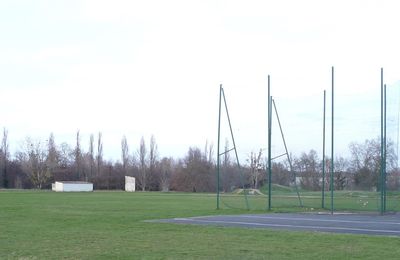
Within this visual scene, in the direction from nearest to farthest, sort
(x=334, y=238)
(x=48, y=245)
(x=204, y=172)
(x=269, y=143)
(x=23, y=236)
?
(x=48, y=245) → (x=334, y=238) → (x=23, y=236) → (x=269, y=143) → (x=204, y=172)

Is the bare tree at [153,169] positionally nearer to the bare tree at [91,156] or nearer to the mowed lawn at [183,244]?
the bare tree at [91,156]

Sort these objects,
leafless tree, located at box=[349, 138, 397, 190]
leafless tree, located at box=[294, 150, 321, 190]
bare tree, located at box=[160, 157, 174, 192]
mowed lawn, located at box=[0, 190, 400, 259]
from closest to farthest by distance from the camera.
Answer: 1. mowed lawn, located at box=[0, 190, 400, 259]
2. leafless tree, located at box=[349, 138, 397, 190]
3. leafless tree, located at box=[294, 150, 321, 190]
4. bare tree, located at box=[160, 157, 174, 192]

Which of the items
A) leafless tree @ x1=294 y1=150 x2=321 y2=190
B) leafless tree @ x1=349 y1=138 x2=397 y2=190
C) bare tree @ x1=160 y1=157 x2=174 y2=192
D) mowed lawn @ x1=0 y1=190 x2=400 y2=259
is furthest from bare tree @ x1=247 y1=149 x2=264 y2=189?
bare tree @ x1=160 y1=157 x2=174 y2=192

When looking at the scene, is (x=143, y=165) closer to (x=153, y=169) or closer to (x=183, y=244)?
(x=153, y=169)

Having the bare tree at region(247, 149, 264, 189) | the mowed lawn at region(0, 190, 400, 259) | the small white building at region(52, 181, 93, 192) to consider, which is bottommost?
the small white building at region(52, 181, 93, 192)

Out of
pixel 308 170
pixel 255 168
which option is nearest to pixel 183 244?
pixel 308 170

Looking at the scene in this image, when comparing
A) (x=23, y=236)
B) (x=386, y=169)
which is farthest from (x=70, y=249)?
(x=386, y=169)

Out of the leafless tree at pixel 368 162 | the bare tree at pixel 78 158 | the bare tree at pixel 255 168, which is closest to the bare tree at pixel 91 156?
the bare tree at pixel 78 158

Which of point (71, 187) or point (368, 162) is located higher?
point (368, 162)

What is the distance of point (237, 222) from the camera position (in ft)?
60.7

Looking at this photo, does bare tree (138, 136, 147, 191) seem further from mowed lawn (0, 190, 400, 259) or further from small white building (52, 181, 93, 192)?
mowed lawn (0, 190, 400, 259)

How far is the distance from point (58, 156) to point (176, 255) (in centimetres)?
9651

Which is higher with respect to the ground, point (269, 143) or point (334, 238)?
point (269, 143)

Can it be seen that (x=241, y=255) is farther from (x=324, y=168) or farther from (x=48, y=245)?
(x=324, y=168)
